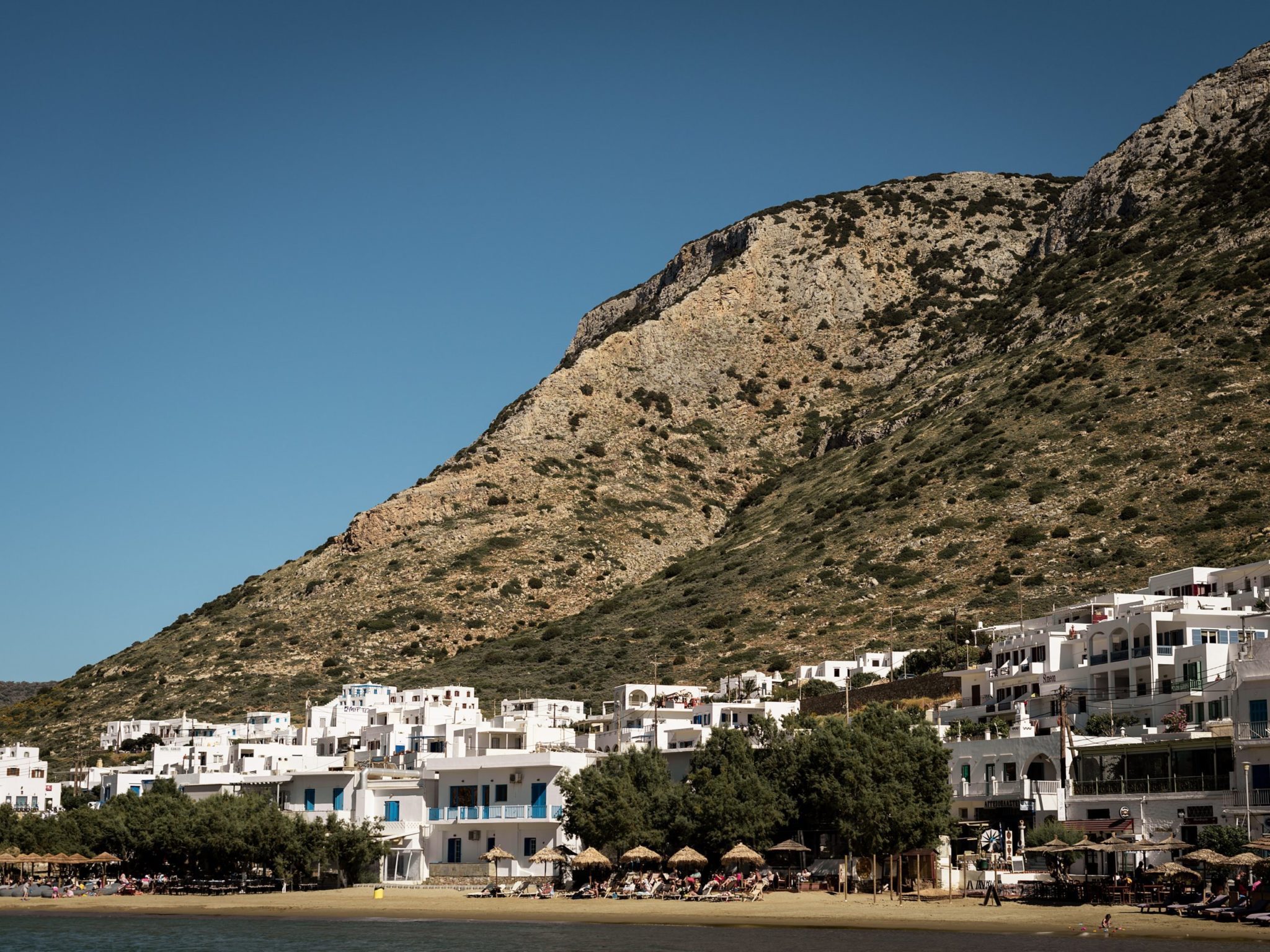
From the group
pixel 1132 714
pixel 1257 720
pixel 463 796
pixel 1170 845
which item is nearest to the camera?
pixel 1170 845

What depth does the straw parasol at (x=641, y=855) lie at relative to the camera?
195 ft

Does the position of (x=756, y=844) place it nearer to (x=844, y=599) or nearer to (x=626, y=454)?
(x=844, y=599)

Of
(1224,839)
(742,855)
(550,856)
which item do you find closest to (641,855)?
(742,855)

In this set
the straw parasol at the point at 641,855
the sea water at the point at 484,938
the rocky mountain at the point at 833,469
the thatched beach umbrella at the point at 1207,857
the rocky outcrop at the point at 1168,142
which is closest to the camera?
Result: the sea water at the point at 484,938

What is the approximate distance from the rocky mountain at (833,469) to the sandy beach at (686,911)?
36759mm

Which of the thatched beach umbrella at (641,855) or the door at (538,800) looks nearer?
the thatched beach umbrella at (641,855)

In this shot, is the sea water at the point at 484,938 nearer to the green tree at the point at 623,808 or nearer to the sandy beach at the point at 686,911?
the sandy beach at the point at 686,911

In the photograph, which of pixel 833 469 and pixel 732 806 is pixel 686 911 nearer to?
pixel 732 806

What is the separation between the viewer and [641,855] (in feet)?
195

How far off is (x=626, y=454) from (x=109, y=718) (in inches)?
2130

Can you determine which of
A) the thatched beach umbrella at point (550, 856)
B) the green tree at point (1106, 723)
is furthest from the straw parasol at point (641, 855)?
the green tree at point (1106, 723)

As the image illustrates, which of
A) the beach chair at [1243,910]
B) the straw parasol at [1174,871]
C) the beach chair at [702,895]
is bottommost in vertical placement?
the beach chair at [702,895]

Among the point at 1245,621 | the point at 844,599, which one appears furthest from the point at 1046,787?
the point at 844,599

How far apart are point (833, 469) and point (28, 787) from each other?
72981 millimetres
